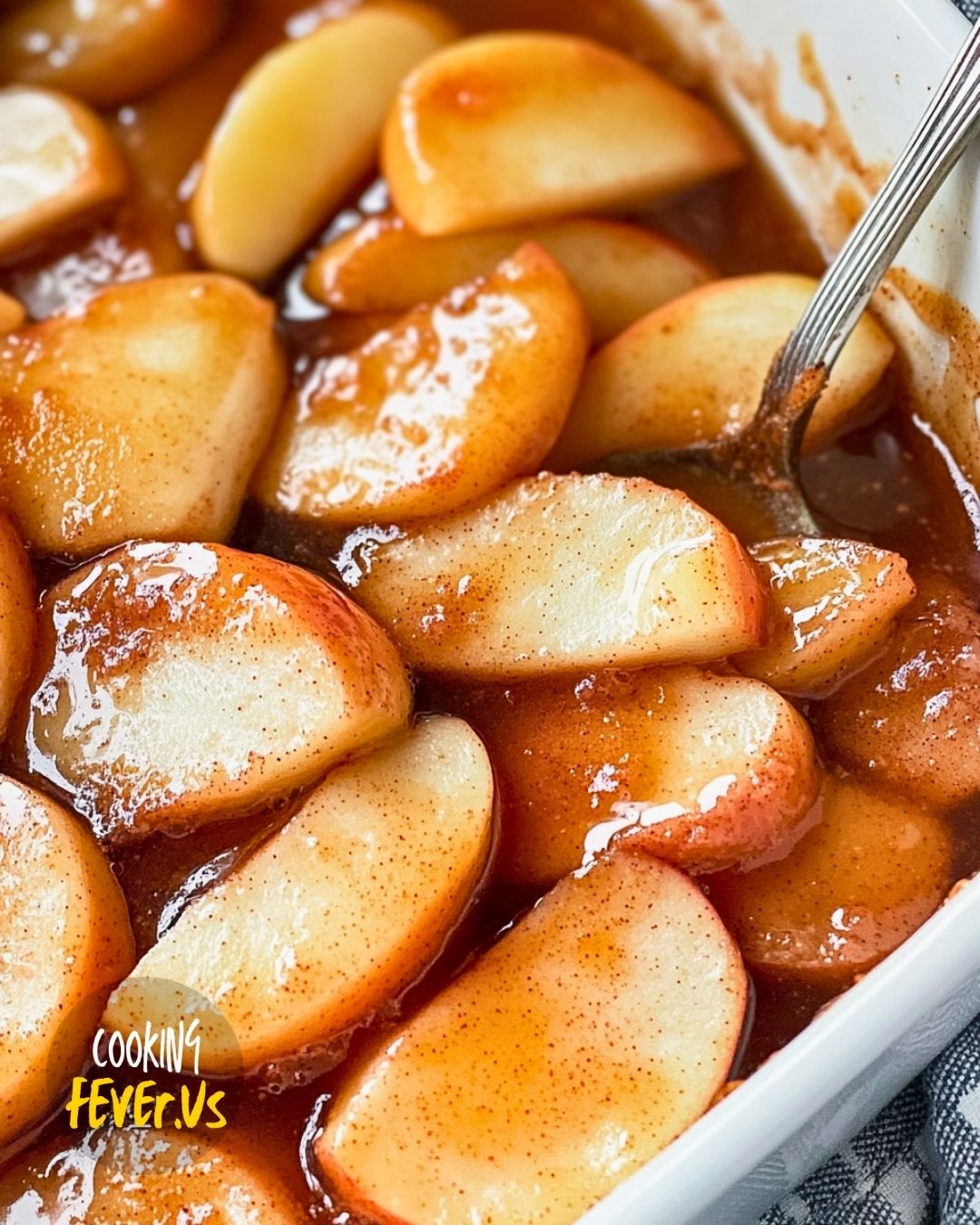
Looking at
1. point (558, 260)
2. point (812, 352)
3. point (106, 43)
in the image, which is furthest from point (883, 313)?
point (106, 43)

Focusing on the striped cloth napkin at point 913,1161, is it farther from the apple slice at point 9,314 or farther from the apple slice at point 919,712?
the apple slice at point 9,314

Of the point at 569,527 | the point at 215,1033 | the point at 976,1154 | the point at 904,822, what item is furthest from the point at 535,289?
the point at 976,1154

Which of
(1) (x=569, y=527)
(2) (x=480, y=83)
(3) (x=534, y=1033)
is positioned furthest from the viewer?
(2) (x=480, y=83)

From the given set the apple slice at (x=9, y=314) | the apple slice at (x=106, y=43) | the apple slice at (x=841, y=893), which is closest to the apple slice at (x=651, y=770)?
the apple slice at (x=841, y=893)

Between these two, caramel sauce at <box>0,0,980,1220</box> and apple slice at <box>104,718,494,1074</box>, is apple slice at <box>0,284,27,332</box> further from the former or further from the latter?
apple slice at <box>104,718,494,1074</box>

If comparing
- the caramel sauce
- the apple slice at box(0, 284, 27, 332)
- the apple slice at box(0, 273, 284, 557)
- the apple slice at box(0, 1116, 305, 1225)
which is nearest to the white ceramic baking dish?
the caramel sauce

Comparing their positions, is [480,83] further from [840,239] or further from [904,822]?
[904,822]
